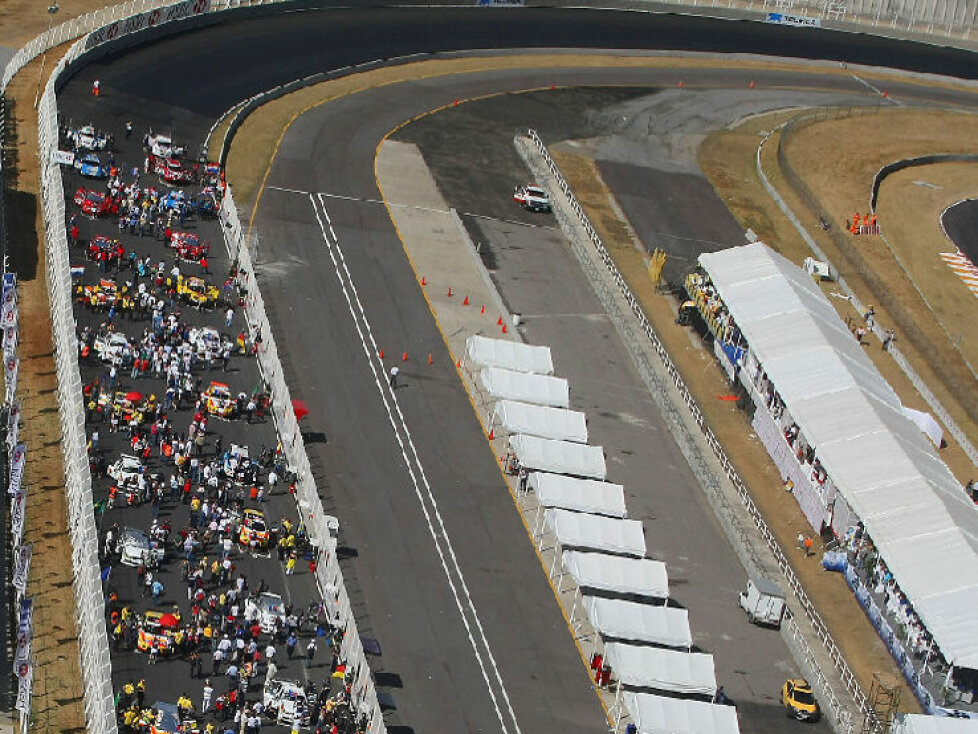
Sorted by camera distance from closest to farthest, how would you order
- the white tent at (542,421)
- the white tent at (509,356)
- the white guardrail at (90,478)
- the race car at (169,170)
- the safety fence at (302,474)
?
1. the white guardrail at (90,478)
2. the safety fence at (302,474)
3. the white tent at (542,421)
4. the white tent at (509,356)
5. the race car at (169,170)

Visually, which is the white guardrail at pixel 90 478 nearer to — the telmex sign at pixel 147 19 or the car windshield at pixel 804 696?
the telmex sign at pixel 147 19

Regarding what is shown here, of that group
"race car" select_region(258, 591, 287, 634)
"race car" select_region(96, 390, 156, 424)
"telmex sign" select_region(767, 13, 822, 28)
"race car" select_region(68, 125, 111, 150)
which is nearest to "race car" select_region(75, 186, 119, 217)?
"race car" select_region(68, 125, 111, 150)

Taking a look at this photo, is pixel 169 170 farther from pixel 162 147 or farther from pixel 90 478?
pixel 90 478

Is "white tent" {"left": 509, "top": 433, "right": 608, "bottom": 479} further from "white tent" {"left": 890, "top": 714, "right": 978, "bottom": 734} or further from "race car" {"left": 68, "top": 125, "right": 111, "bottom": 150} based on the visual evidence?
"race car" {"left": 68, "top": 125, "right": 111, "bottom": 150}

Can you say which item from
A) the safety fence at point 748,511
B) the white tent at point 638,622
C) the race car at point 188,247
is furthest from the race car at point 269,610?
the race car at point 188,247

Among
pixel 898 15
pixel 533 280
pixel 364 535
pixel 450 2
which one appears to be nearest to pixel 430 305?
pixel 533 280

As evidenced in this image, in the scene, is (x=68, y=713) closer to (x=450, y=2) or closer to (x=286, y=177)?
(x=286, y=177)

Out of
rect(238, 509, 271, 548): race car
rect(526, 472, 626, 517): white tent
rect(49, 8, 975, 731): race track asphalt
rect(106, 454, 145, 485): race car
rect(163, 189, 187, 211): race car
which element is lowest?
rect(49, 8, 975, 731): race track asphalt
